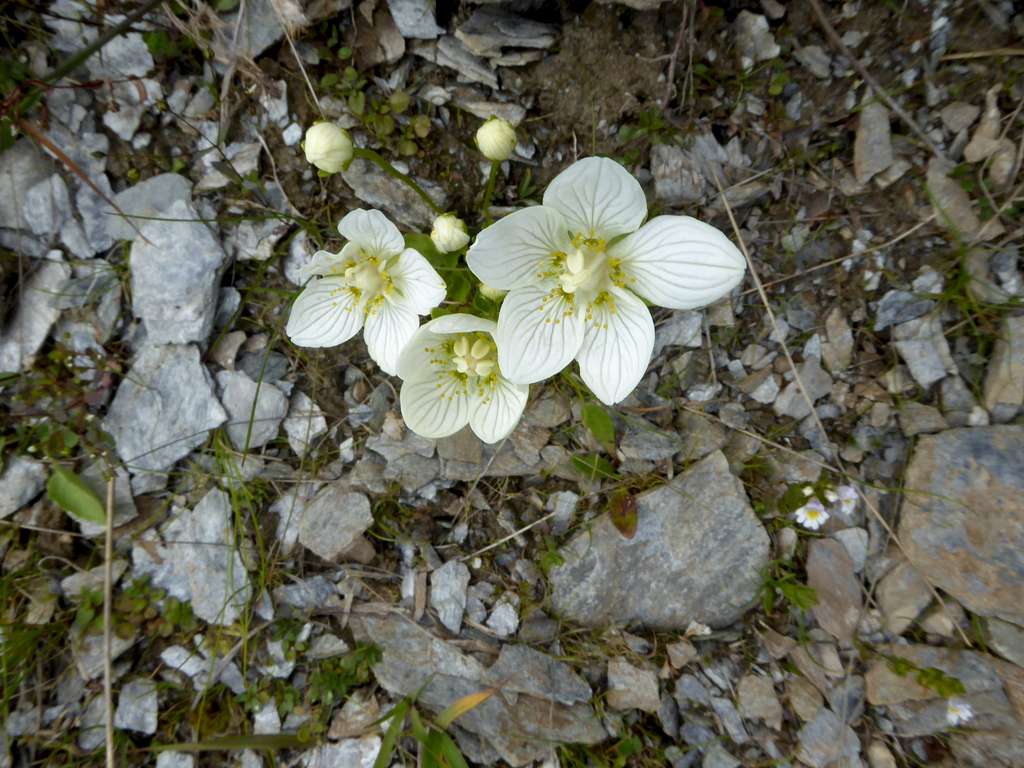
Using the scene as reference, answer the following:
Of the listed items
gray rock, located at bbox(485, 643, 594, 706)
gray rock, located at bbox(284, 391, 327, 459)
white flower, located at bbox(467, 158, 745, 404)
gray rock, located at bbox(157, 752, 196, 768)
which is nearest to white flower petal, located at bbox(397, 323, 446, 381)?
white flower, located at bbox(467, 158, 745, 404)

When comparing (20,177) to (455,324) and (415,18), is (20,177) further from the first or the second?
(455,324)

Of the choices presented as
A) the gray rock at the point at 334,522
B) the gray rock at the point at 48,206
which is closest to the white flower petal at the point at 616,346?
the gray rock at the point at 334,522

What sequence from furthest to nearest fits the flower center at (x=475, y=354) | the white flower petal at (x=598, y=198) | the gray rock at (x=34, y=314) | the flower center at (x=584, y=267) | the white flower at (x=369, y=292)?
1. the gray rock at (x=34, y=314)
2. the flower center at (x=475, y=354)
3. the white flower at (x=369, y=292)
4. the flower center at (x=584, y=267)
5. the white flower petal at (x=598, y=198)

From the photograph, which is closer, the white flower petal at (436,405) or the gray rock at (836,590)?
the white flower petal at (436,405)

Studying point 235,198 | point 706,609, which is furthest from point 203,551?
point 706,609

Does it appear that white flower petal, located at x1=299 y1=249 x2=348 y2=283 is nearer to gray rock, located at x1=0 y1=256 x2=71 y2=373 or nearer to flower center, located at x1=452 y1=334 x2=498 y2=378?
flower center, located at x1=452 y1=334 x2=498 y2=378

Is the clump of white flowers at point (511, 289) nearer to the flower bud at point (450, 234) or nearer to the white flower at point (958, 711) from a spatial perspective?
the flower bud at point (450, 234)

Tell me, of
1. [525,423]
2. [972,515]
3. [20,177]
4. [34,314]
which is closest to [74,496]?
[34,314]
